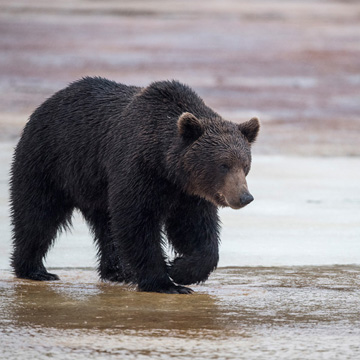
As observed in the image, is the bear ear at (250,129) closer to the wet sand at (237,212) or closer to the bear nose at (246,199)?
the bear nose at (246,199)

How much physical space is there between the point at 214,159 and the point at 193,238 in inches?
22.6

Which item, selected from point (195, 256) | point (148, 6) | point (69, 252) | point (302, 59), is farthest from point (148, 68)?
point (195, 256)

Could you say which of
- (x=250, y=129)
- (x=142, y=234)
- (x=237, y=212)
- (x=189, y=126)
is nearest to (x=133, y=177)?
(x=142, y=234)

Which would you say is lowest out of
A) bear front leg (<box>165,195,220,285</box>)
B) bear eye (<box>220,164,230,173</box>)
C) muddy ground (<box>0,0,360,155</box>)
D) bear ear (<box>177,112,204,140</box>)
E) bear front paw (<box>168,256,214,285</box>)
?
bear front paw (<box>168,256,214,285</box>)

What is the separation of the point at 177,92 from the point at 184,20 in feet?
73.6

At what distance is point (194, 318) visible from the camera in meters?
5.22

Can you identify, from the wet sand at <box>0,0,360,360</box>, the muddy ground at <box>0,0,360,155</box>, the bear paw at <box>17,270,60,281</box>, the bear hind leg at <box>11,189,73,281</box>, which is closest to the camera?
the wet sand at <box>0,0,360,360</box>

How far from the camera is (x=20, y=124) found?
49.4ft

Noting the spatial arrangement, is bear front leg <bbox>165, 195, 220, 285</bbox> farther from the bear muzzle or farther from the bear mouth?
the bear muzzle

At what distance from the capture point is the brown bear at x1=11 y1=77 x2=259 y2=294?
6059 mm

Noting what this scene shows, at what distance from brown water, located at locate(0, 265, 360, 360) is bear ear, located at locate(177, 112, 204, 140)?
0.92m

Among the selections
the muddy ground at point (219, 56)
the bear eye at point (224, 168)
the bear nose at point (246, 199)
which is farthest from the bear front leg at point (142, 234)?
the muddy ground at point (219, 56)

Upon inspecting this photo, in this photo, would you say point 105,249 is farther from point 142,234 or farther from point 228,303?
point 228,303

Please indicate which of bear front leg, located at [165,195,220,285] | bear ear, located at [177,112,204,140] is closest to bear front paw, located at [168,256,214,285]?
bear front leg, located at [165,195,220,285]
